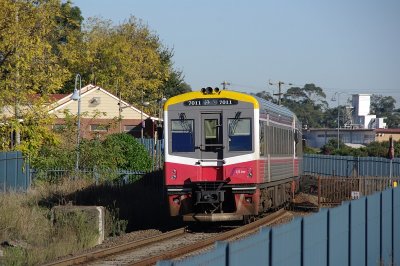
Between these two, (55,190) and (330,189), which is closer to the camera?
(55,190)

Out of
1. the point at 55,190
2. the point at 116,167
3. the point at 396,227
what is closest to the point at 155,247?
the point at 396,227

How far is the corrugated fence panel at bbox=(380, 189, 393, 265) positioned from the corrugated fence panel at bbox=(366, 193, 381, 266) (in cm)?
33

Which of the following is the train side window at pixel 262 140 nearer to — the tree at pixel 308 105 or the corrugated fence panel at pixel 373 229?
the corrugated fence panel at pixel 373 229

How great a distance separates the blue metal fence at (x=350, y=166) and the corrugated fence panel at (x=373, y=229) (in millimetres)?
21457

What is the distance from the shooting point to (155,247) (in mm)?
16531

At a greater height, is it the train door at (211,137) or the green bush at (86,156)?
the train door at (211,137)

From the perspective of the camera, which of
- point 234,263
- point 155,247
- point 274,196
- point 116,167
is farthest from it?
point 116,167

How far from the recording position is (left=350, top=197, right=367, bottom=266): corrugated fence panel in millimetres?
12219

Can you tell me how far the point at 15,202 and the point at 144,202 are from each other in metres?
4.41

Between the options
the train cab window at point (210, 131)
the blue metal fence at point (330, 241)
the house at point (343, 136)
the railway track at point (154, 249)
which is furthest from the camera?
the house at point (343, 136)

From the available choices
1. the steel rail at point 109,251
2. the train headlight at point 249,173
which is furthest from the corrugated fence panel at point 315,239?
the train headlight at point 249,173

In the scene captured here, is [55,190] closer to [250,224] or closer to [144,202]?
[144,202]

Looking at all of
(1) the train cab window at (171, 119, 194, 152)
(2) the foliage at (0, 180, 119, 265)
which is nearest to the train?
(1) the train cab window at (171, 119, 194, 152)

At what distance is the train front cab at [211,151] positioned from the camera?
61.9 feet
